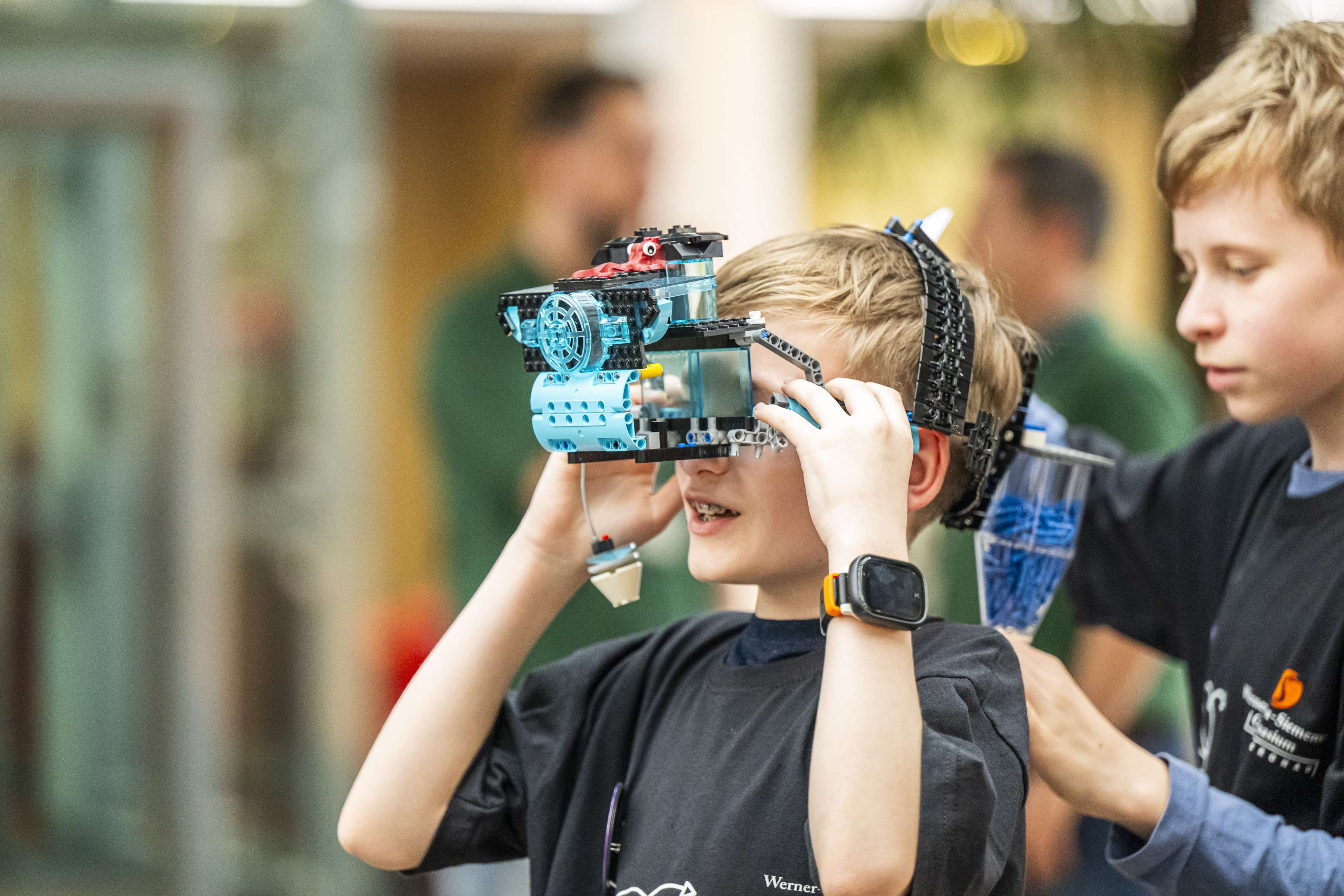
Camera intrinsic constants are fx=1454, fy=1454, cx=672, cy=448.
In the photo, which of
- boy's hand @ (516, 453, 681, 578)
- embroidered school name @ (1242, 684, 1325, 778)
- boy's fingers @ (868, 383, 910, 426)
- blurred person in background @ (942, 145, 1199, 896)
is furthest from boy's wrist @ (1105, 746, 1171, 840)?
blurred person in background @ (942, 145, 1199, 896)

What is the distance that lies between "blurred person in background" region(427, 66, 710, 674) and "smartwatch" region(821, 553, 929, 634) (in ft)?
5.85

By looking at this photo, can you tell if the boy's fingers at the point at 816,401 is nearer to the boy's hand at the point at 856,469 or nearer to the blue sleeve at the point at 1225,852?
the boy's hand at the point at 856,469

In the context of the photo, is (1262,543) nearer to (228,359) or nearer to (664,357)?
(664,357)

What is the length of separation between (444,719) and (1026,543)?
2.29ft

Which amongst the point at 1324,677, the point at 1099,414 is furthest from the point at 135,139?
the point at 1324,677

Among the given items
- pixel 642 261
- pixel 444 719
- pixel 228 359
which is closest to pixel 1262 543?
pixel 642 261

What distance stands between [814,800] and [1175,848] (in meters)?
0.46

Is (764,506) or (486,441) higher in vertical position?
(764,506)

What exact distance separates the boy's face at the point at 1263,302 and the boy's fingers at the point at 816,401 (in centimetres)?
47

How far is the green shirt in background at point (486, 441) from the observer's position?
3.14 metres

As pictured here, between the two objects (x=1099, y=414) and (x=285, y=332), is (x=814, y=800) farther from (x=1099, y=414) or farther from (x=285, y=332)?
(x=285, y=332)

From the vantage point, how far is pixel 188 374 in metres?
4.27

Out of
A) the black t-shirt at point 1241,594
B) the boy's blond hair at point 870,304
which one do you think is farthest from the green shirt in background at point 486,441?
the boy's blond hair at point 870,304

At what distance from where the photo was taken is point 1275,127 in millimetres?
1532
